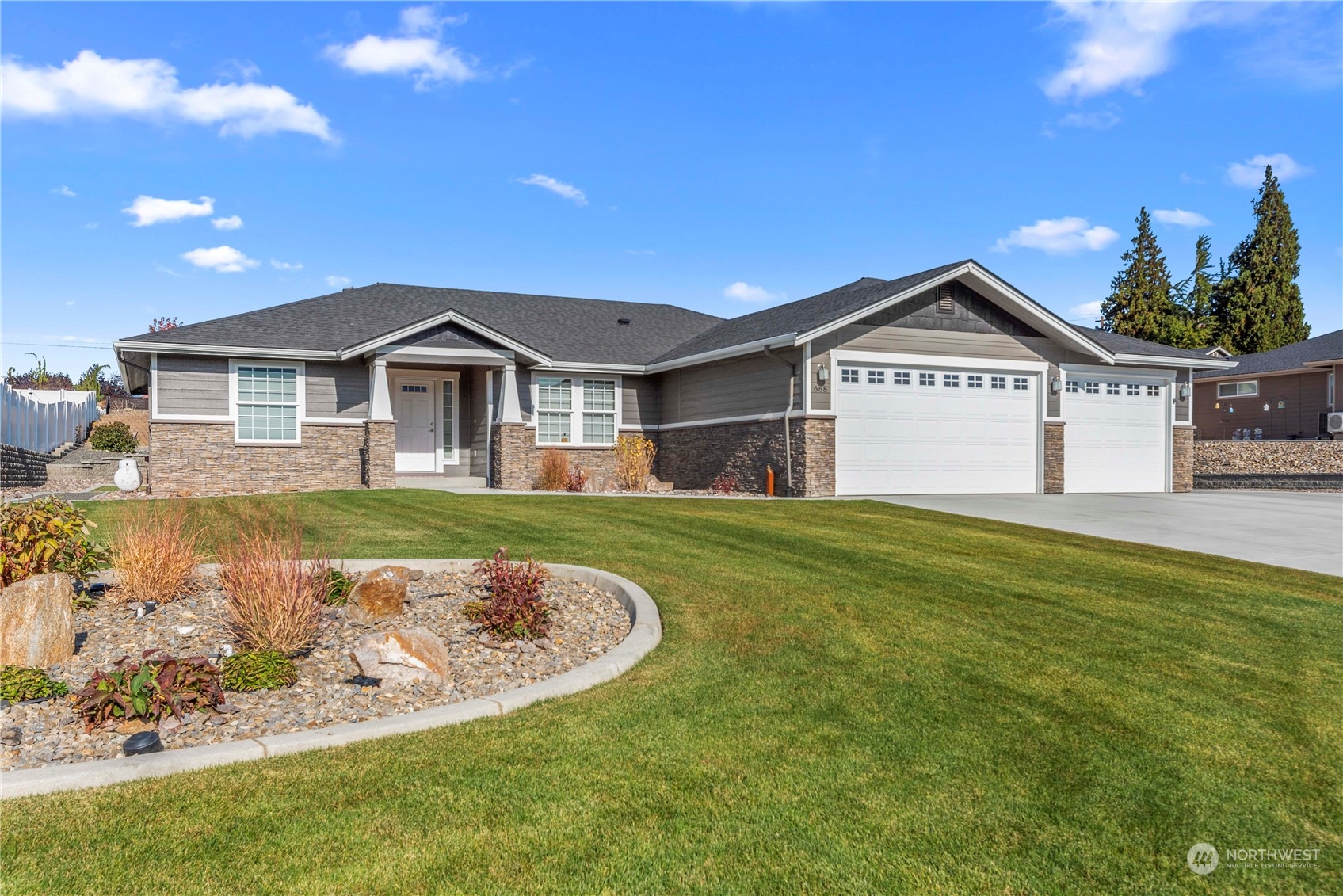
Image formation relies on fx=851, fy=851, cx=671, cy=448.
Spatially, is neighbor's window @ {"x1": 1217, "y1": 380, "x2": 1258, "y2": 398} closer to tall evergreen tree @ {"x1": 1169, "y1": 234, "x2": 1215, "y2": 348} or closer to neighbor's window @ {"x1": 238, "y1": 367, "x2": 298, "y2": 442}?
tall evergreen tree @ {"x1": 1169, "y1": 234, "x2": 1215, "y2": 348}


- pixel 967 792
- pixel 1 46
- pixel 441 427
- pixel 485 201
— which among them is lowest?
pixel 967 792

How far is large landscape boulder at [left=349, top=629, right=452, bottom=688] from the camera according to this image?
4.90m

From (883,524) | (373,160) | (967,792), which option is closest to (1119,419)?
(883,524)

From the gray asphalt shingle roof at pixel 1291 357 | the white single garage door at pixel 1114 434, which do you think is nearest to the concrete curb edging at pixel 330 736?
the white single garage door at pixel 1114 434

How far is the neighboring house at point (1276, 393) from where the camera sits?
101ft

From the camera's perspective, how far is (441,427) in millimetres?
21000

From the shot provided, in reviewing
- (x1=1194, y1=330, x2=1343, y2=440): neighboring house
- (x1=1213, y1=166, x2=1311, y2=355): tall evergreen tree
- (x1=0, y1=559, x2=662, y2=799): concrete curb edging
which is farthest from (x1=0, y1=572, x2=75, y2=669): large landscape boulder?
(x1=1213, y1=166, x2=1311, y2=355): tall evergreen tree

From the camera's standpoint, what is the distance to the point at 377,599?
19.9 ft

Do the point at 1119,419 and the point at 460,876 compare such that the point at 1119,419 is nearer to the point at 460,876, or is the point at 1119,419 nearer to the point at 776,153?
the point at 776,153

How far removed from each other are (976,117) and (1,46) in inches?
613

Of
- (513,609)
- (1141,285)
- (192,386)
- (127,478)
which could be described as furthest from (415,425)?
(1141,285)

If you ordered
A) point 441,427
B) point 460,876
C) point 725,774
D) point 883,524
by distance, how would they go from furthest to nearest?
point 441,427 < point 883,524 < point 725,774 < point 460,876

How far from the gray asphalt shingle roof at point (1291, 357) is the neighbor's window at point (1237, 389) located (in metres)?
0.50

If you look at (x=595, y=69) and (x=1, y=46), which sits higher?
(x=595, y=69)
